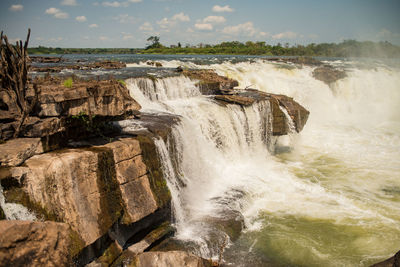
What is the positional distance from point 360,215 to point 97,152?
7.72 meters

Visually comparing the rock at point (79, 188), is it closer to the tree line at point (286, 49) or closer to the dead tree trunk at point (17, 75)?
the dead tree trunk at point (17, 75)

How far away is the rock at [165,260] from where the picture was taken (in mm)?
5250

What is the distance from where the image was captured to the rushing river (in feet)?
22.8

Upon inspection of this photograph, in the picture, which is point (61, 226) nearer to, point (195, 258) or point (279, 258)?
point (195, 258)

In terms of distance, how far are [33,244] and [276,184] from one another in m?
8.43

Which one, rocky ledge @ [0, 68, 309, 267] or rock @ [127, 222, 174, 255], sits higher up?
rocky ledge @ [0, 68, 309, 267]

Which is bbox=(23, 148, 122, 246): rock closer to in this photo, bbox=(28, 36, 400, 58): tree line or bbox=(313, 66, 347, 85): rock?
bbox=(313, 66, 347, 85): rock

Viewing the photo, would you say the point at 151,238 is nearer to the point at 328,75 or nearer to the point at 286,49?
the point at 328,75

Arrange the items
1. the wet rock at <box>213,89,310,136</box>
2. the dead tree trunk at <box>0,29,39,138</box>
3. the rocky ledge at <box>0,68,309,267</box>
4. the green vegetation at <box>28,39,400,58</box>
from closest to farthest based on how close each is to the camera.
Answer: the rocky ledge at <box>0,68,309,267</box>, the dead tree trunk at <box>0,29,39,138</box>, the wet rock at <box>213,89,310,136</box>, the green vegetation at <box>28,39,400,58</box>

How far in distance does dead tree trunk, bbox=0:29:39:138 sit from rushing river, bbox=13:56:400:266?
10.4ft

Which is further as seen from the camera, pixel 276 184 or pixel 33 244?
pixel 276 184

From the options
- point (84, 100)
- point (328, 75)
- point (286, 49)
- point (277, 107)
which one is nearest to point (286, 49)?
point (286, 49)

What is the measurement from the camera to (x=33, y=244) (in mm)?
3762

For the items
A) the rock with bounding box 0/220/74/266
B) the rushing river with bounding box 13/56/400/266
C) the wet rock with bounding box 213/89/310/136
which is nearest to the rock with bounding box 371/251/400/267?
the rushing river with bounding box 13/56/400/266
